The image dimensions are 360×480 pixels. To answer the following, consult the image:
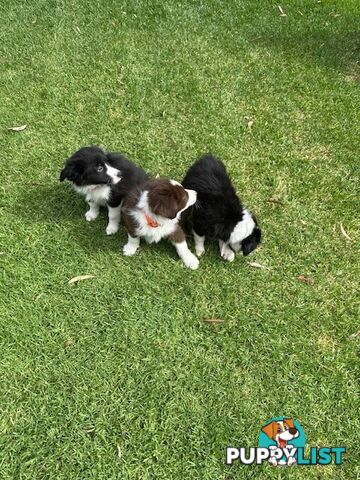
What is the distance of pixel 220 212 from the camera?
375 cm

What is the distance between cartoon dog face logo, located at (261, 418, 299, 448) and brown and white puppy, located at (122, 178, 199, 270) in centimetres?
160

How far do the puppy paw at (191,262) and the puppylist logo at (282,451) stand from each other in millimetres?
1572

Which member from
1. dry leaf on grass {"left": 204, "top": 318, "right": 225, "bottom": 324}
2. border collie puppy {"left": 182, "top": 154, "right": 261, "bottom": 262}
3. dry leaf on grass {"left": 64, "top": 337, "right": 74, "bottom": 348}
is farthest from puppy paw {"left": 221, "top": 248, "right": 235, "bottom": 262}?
dry leaf on grass {"left": 64, "top": 337, "right": 74, "bottom": 348}

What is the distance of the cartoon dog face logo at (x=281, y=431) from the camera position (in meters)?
3.18

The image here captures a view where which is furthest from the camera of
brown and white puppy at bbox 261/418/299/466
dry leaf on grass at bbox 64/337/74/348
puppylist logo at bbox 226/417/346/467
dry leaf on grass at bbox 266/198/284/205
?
dry leaf on grass at bbox 266/198/284/205

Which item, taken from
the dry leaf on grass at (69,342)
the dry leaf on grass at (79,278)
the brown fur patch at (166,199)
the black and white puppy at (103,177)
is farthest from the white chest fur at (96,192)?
the dry leaf on grass at (69,342)

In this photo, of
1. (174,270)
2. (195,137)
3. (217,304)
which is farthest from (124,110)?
(217,304)

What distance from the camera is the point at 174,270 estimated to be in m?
4.02

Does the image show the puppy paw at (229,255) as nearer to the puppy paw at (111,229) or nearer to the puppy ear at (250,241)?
the puppy ear at (250,241)

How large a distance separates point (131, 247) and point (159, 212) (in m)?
0.82

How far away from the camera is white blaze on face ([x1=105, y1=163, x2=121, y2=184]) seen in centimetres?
370

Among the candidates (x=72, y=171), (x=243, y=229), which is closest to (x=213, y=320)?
(x=243, y=229)

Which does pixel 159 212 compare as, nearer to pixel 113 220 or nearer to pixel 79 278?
pixel 113 220

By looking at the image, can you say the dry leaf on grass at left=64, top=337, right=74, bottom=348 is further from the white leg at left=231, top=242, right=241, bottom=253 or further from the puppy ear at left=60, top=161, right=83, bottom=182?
the white leg at left=231, top=242, right=241, bottom=253
